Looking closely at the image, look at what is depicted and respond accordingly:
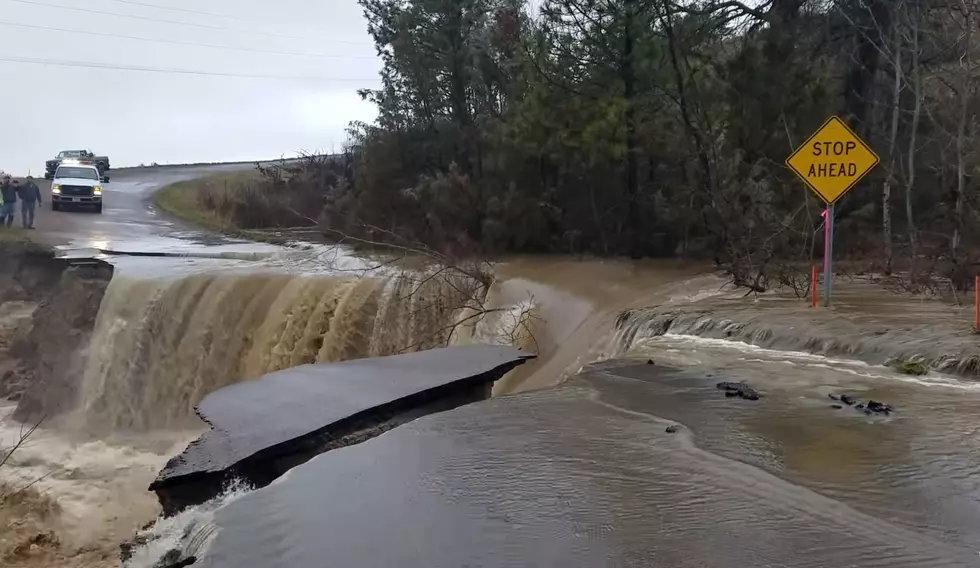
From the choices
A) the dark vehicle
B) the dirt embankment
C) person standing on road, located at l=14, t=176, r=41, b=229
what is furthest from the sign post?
the dark vehicle

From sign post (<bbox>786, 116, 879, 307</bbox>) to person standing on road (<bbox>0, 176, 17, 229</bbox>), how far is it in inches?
844

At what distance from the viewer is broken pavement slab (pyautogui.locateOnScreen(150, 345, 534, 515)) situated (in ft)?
17.0

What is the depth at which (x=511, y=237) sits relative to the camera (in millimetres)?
20344

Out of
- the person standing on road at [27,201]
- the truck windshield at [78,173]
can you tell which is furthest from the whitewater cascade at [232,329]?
the truck windshield at [78,173]

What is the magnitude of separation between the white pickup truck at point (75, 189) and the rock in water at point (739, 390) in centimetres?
2661

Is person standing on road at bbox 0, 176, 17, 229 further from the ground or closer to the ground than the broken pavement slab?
further from the ground

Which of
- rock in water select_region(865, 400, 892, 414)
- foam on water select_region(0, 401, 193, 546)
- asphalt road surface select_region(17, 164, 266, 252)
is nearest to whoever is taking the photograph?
rock in water select_region(865, 400, 892, 414)

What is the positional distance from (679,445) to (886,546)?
1.55 metres

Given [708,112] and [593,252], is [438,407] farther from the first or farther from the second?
[593,252]

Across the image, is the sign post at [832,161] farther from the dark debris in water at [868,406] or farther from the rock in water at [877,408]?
the rock in water at [877,408]

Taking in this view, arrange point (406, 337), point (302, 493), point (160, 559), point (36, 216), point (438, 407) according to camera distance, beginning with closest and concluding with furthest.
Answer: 1. point (160, 559)
2. point (302, 493)
3. point (438, 407)
4. point (406, 337)
5. point (36, 216)

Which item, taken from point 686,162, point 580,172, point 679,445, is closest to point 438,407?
point 679,445

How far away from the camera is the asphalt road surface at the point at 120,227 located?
21.7m

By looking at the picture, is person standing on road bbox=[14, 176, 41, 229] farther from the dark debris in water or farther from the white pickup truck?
the dark debris in water
